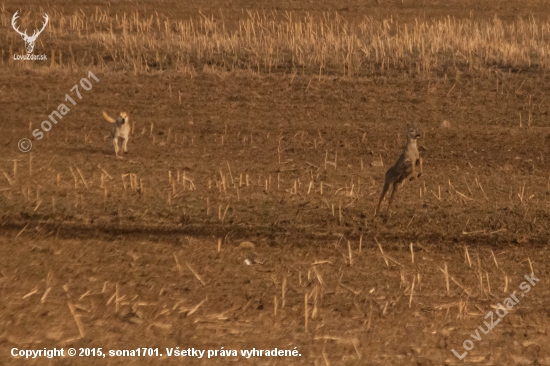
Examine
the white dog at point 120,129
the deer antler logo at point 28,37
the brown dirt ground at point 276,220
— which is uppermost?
the deer antler logo at point 28,37

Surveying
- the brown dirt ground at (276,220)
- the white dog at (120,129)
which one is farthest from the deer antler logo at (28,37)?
the white dog at (120,129)

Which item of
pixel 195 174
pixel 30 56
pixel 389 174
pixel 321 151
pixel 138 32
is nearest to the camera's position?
pixel 389 174

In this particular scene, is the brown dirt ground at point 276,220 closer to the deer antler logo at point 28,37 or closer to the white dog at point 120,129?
the white dog at point 120,129

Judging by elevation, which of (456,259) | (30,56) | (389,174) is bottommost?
(456,259)

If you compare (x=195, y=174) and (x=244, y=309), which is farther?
(x=195, y=174)

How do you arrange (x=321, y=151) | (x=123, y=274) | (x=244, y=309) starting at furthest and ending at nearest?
(x=321, y=151)
(x=123, y=274)
(x=244, y=309)

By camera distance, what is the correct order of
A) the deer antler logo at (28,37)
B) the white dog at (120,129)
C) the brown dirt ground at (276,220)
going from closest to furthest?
the brown dirt ground at (276,220), the white dog at (120,129), the deer antler logo at (28,37)

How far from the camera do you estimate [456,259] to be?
320 inches

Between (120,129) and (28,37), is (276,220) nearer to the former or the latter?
(120,129)

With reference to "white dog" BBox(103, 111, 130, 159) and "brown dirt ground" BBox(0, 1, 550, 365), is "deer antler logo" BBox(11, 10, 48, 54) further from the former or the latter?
"white dog" BBox(103, 111, 130, 159)

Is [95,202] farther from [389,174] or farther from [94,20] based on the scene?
[94,20]

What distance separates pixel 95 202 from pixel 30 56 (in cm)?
904

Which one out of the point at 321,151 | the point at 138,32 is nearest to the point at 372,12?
the point at 138,32

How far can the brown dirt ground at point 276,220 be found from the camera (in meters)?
6.27
